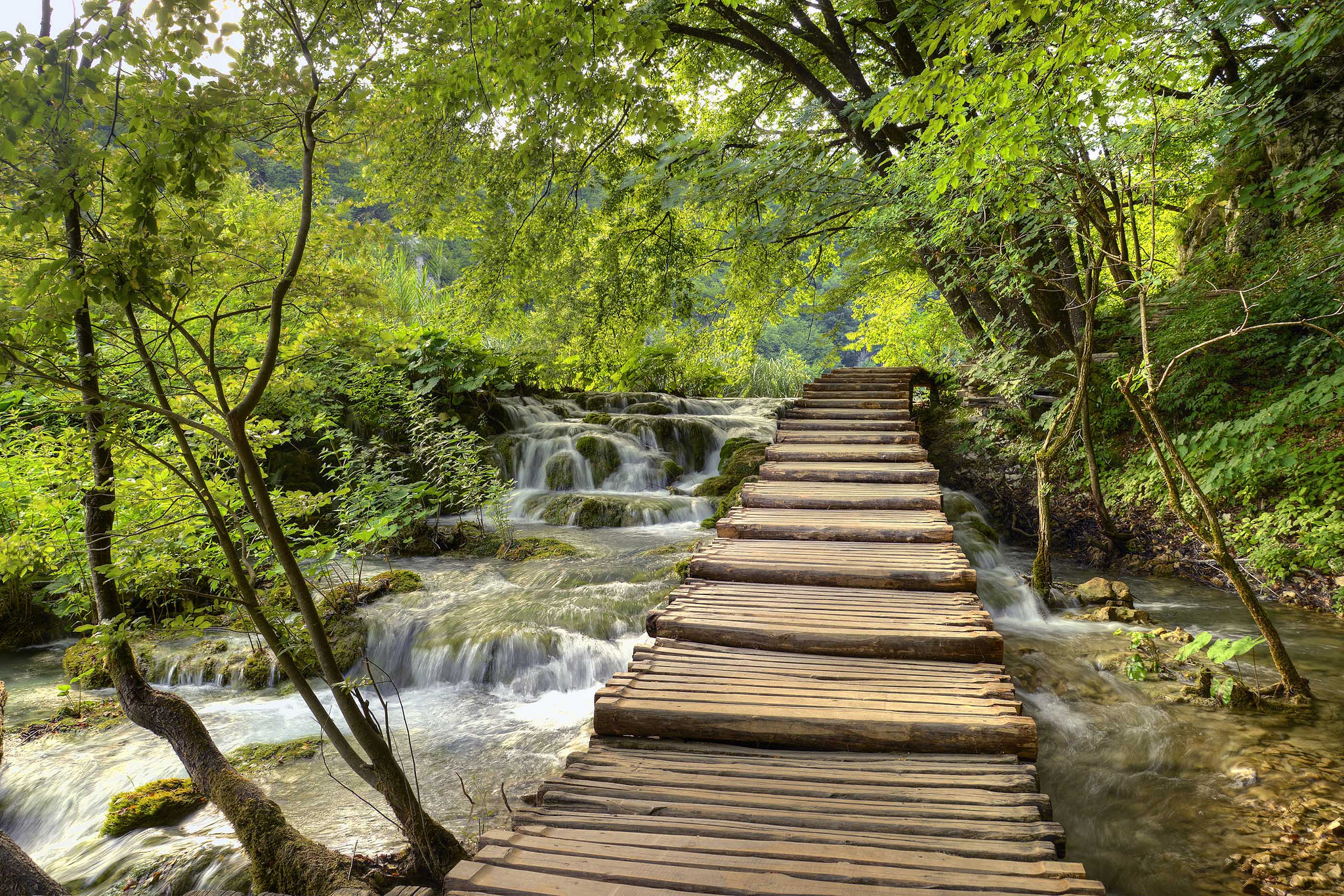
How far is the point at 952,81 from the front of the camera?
399cm

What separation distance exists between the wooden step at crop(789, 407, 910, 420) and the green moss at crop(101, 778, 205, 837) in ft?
24.1

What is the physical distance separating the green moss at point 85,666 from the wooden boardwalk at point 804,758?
5250 mm

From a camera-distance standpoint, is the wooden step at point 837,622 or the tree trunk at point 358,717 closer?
the tree trunk at point 358,717

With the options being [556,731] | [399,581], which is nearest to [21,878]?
[556,731]

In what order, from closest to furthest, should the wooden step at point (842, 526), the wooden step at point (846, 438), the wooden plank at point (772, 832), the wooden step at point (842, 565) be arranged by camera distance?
the wooden plank at point (772, 832) → the wooden step at point (842, 565) → the wooden step at point (842, 526) → the wooden step at point (846, 438)

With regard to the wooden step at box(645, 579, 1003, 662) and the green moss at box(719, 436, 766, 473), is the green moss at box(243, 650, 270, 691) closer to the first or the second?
the wooden step at box(645, 579, 1003, 662)

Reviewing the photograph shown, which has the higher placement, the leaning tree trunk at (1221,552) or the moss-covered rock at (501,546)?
the leaning tree trunk at (1221,552)

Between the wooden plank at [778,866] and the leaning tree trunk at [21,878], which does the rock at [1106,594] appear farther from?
the leaning tree trunk at [21,878]

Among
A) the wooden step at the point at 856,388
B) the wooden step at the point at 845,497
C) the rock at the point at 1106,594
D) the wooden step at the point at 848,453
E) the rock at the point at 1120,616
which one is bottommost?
the rock at the point at 1120,616

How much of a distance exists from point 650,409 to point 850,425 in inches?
242

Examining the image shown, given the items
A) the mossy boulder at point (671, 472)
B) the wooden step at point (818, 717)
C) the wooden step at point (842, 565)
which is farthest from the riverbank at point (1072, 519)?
the wooden step at point (818, 717)

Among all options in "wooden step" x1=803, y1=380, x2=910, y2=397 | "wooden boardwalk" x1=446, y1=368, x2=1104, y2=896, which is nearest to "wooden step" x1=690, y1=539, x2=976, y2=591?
"wooden boardwalk" x1=446, y1=368, x2=1104, y2=896

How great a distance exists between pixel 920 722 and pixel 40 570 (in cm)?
752

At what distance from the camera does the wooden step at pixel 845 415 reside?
8727 millimetres
